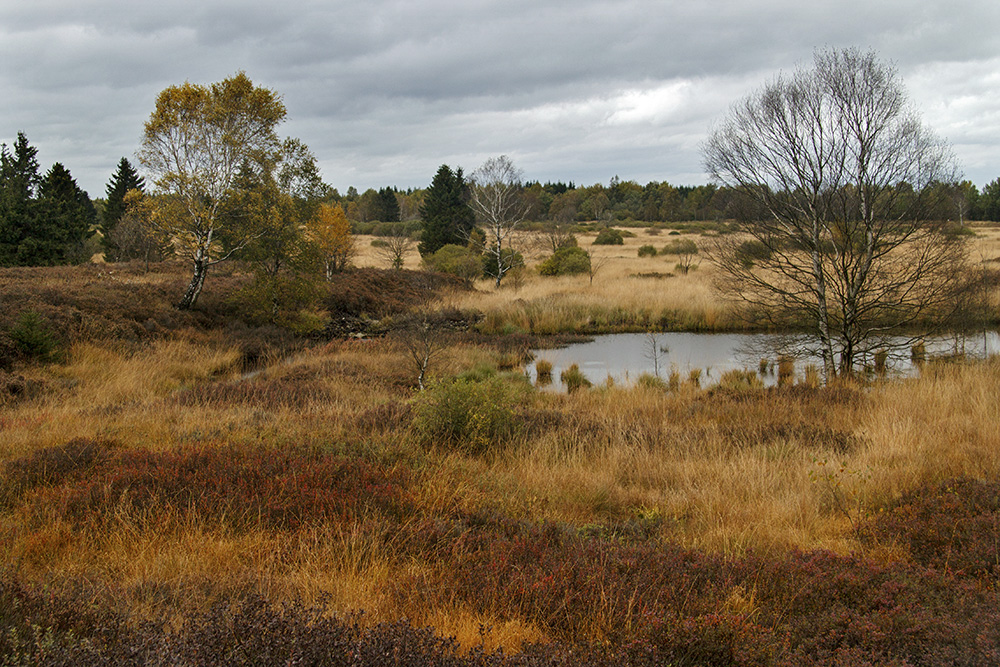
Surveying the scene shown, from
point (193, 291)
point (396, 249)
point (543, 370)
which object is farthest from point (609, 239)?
point (193, 291)

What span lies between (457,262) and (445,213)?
7.43 m

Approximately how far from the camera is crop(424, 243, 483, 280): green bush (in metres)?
37.0

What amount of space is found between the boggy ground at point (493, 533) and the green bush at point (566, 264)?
2811 cm

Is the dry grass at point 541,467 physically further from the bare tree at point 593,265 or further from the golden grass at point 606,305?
the bare tree at point 593,265

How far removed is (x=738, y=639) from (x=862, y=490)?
3.42 meters

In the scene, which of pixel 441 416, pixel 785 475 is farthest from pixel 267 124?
pixel 785 475

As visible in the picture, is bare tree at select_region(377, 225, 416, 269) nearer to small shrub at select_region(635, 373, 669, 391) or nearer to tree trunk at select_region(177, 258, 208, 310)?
tree trunk at select_region(177, 258, 208, 310)

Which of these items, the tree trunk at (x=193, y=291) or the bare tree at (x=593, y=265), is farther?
the bare tree at (x=593, y=265)

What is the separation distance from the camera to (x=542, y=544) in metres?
4.18

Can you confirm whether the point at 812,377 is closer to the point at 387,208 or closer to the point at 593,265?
the point at 593,265

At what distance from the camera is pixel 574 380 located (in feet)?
49.4

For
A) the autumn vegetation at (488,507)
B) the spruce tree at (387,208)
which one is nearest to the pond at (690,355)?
the autumn vegetation at (488,507)

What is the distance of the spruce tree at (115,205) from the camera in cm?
3597

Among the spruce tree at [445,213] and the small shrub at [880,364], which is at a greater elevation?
the spruce tree at [445,213]
